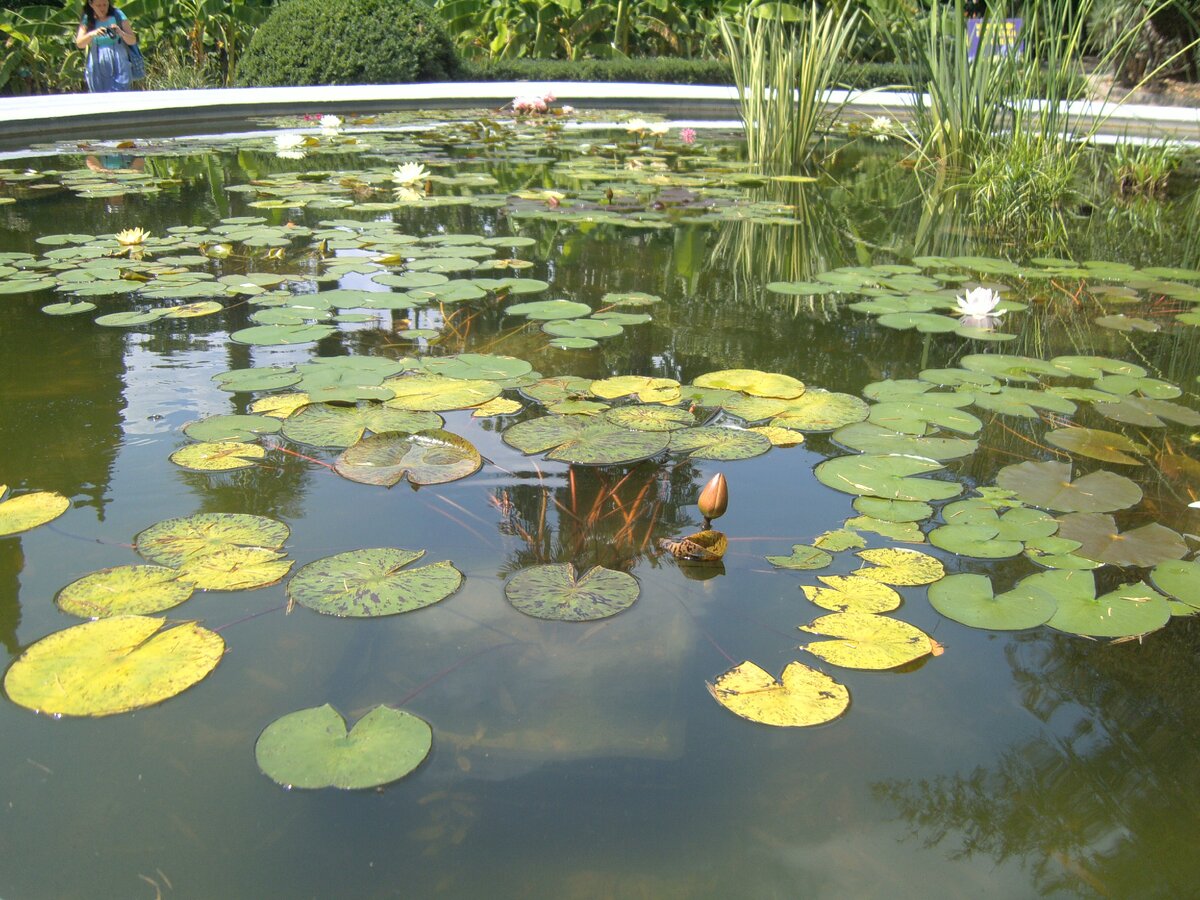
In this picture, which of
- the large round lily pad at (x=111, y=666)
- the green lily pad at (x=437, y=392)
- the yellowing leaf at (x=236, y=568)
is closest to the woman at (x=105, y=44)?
the green lily pad at (x=437, y=392)

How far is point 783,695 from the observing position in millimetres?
1122

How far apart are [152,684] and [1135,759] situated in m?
1.09

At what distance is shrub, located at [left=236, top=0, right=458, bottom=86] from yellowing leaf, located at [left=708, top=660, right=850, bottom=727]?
9661 mm

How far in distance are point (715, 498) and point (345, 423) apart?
0.75 m

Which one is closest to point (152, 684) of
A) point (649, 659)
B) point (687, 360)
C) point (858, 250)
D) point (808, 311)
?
point (649, 659)

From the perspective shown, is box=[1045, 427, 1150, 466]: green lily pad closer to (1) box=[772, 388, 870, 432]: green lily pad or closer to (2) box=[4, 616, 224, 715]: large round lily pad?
(1) box=[772, 388, 870, 432]: green lily pad

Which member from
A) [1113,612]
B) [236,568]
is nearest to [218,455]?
[236,568]

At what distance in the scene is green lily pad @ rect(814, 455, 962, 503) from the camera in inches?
63.2

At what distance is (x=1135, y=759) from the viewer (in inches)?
41.2

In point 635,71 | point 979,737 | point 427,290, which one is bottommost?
point 979,737

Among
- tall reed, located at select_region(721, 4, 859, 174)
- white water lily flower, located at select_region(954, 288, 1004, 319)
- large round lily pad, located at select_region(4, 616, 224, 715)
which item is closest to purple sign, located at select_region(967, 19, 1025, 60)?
tall reed, located at select_region(721, 4, 859, 174)

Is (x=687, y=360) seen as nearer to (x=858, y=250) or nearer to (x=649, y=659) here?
(x=649, y=659)

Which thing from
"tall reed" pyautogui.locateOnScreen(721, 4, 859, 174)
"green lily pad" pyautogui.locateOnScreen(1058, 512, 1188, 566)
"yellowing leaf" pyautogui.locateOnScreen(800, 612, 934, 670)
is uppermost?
"tall reed" pyautogui.locateOnScreen(721, 4, 859, 174)

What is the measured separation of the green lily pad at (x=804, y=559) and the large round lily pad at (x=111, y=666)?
757 millimetres
